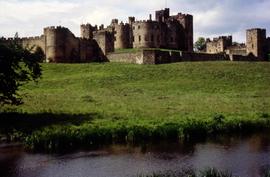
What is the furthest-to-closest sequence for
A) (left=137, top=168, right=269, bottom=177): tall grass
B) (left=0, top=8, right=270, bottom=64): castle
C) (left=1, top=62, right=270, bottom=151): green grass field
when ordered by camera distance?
(left=0, top=8, right=270, bottom=64): castle
(left=1, top=62, right=270, bottom=151): green grass field
(left=137, top=168, right=269, bottom=177): tall grass

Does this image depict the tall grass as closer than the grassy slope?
Yes

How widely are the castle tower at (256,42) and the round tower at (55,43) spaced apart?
37.0m

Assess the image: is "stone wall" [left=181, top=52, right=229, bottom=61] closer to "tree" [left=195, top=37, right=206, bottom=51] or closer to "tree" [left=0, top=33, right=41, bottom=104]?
"tree" [left=0, top=33, right=41, bottom=104]

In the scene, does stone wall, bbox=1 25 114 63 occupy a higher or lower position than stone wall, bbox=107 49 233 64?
higher

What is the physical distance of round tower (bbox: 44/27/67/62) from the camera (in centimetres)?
8481

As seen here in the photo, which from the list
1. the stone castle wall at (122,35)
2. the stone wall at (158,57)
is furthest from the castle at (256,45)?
the stone castle wall at (122,35)

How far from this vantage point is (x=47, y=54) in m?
85.8

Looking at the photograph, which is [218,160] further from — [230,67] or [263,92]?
[230,67]

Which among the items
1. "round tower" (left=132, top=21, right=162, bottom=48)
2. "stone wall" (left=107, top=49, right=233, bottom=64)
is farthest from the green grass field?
"round tower" (left=132, top=21, right=162, bottom=48)

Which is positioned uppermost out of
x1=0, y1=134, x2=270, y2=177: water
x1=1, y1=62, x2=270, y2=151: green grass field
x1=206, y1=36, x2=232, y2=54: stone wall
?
x1=206, y1=36, x2=232, y2=54: stone wall

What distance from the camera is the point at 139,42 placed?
Result: 95.5 meters

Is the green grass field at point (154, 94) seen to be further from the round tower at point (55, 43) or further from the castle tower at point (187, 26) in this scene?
the castle tower at point (187, 26)

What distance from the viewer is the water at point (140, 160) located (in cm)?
2734

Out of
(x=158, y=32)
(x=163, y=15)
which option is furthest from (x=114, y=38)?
(x=163, y=15)
